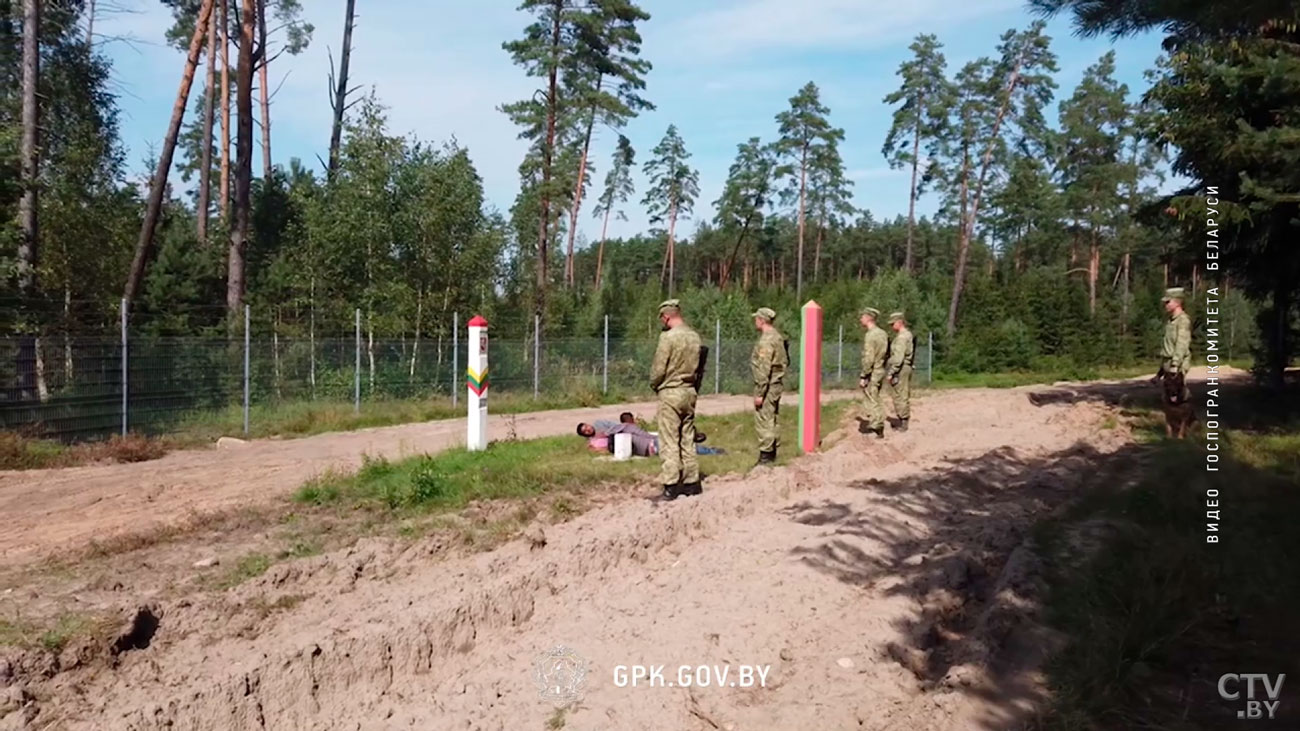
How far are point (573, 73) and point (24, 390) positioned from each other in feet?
69.0

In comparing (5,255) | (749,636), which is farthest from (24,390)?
(749,636)

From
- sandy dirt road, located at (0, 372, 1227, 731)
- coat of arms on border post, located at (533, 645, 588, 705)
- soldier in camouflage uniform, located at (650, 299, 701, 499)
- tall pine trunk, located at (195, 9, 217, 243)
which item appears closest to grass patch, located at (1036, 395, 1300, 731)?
sandy dirt road, located at (0, 372, 1227, 731)

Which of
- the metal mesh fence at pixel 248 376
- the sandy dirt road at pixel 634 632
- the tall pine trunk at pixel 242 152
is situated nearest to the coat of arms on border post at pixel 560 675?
the sandy dirt road at pixel 634 632

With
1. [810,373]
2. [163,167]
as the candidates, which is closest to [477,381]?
[810,373]

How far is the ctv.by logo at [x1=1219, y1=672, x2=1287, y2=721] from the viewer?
403cm

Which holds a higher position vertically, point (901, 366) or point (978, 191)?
point (978, 191)

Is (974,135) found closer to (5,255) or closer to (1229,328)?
(1229,328)

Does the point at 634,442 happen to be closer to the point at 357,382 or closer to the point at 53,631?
the point at 53,631

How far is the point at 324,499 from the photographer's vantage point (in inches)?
337

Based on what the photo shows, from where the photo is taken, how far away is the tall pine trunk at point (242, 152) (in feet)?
61.8

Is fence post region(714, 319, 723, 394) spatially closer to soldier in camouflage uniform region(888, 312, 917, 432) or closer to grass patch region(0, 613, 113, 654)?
soldier in camouflage uniform region(888, 312, 917, 432)

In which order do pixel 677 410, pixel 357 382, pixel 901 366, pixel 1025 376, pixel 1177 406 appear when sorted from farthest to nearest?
pixel 1025 376
pixel 357 382
pixel 901 366
pixel 1177 406
pixel 677 410

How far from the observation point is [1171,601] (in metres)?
5.28

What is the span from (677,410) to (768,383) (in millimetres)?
2379
